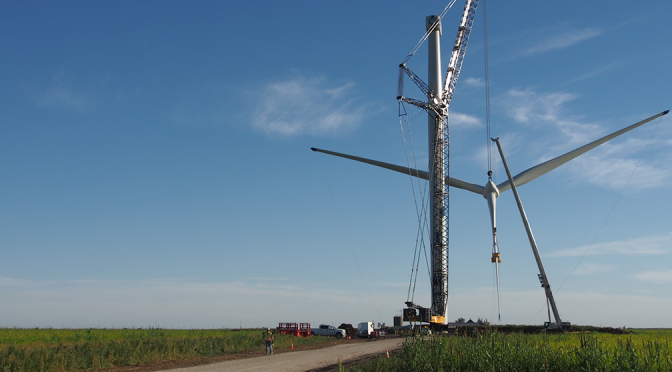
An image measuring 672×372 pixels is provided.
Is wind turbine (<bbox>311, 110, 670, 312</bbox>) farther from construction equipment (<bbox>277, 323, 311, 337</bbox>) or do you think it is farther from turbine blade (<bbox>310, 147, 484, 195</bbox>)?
construction equipment (<bbox>277, 323, 311, 337</bbox>)

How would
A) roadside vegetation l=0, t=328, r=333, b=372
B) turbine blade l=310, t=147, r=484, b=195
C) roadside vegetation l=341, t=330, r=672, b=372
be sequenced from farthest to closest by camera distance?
turbine blade l=310, t=147, r=484, b=195 < roadside vegetation l=0, t=328, r=333, b=372 < roadside vegetation l=341, t=330, r=672, b=372

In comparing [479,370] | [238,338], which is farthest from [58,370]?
[479,370]

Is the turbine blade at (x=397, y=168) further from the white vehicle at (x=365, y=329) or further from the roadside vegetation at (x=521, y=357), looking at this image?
the roadside vegetation at (x=521, y=357)

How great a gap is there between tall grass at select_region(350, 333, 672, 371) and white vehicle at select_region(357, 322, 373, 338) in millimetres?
45762

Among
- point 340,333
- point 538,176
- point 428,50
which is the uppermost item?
point 428,50

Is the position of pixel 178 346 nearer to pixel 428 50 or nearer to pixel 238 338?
pixel 238 338

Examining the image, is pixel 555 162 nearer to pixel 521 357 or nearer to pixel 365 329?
pixel 365 329

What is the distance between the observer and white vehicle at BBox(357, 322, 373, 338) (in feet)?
221

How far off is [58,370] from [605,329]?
184ft

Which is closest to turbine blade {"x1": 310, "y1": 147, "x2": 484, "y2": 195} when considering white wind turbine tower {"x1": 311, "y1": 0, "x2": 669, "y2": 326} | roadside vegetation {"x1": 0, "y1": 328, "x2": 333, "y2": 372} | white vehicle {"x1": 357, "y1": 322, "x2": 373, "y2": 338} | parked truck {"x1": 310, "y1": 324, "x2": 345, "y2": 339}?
white wind turbine tower {"x1": 311, "y1": 0, "x2": 669, "y2": 326}

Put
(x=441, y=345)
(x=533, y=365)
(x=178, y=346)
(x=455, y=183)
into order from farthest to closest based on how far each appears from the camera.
→ (x=455, y=183), (x=178, y=346), (x=441, y=345), (x=533, y=365)

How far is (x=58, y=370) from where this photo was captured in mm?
29953

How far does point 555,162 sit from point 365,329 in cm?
3216

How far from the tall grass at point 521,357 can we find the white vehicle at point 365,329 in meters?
45.8
